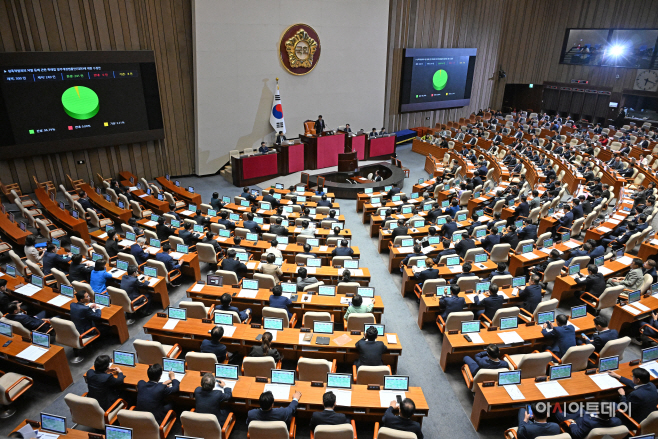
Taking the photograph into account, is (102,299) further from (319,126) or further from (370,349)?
(319,126)

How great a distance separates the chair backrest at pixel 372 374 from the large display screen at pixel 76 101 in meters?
12.9

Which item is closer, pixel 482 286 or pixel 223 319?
pixel 223 319

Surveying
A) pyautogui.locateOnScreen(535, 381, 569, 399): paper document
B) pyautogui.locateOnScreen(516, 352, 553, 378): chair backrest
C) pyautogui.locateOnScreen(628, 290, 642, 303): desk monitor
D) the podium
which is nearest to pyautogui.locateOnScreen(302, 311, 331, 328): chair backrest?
pyautogui.locateOnScreen(516, 352, 553, 378): chair backrest

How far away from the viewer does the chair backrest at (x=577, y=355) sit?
19.3 feet

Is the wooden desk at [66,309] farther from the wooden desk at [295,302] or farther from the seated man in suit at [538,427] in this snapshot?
the seated man in suit at [538,427]

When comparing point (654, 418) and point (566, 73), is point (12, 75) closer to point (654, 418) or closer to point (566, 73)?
point (654, 418)

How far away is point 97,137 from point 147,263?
8025 mm

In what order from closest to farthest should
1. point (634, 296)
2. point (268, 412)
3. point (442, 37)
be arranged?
1. point (268, 412)
2. point (634, 296)
3. point (442, 37)

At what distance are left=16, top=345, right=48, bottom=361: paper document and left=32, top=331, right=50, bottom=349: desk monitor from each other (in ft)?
0.18

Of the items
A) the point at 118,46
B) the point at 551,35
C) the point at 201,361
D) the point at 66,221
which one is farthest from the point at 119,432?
the point at 551,35

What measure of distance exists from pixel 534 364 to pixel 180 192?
462 inches

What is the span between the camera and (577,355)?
5918mm

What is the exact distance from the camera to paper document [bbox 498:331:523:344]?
6395 mm

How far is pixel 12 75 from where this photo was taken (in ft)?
40.1
